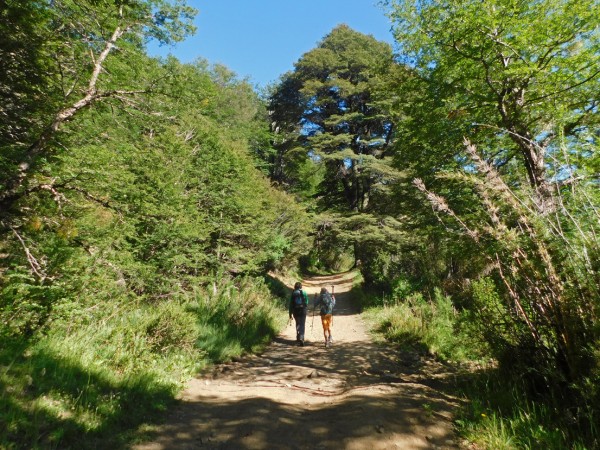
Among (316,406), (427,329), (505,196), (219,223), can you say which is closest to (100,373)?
(316,406)

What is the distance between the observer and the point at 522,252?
12.7 feet

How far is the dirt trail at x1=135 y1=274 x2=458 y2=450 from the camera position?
3.83 m

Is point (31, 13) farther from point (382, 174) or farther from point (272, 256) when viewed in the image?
point (382, 174)

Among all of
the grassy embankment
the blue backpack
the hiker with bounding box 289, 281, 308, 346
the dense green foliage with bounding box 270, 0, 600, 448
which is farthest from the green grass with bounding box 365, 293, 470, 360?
the hiker with bounding box 289, 281, 308, 346

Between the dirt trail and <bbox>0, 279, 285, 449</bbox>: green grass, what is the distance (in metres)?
0.42

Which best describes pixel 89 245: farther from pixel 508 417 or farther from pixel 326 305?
pixel 508 417

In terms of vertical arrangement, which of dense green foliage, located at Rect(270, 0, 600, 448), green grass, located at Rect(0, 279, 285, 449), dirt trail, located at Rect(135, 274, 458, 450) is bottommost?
dirt trail, located at Rect(135, 274, 458, 450)

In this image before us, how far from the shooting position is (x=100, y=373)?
15.3 feet

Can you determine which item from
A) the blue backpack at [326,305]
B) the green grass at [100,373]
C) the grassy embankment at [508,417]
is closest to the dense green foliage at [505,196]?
the grassy embankment at [508,417]

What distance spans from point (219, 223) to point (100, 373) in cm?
1034

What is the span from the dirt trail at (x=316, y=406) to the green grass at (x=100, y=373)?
1.37 feet

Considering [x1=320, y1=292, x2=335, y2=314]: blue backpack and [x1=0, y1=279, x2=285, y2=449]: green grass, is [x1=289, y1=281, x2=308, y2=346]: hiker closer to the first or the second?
[x1=320, y1=292, x2=335, y2=314]: blue backpack

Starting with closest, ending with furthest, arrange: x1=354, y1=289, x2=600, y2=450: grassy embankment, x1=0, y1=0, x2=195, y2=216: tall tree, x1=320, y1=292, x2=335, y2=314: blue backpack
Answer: x1=354, y1=289, x2=600, y2=450: grassy embankment, x1=0, y1=0, x2=195, y2=216: tall tree, x1=320, y1=292, x2=335, y2=314: blue backpack

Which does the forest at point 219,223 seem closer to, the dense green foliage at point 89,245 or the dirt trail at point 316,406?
the dense green foliage at point 89,245
